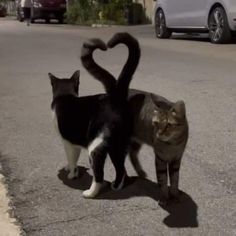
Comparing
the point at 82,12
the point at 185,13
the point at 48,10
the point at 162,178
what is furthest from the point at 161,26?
the point at 48,10

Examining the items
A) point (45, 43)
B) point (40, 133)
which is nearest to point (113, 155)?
point (40, 133)

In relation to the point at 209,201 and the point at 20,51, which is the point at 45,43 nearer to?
the point at 20,51

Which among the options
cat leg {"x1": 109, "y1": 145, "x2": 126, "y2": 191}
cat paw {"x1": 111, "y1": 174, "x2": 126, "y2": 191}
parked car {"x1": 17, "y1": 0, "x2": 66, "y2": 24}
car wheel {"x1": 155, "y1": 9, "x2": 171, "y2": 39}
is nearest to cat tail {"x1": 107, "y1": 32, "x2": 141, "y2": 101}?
cat leg {"x1": 109, "y1": 145, "x2": 126, "y2": 191}

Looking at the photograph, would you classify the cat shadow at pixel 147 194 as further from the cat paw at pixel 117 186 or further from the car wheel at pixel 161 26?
the car wheel at pixel 161 26

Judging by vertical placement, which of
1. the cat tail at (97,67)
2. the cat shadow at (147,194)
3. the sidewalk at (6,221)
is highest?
the cat tail at (97,67)

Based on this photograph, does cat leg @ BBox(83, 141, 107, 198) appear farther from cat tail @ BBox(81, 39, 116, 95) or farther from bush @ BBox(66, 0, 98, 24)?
bush @ BBox(66, 0, 98, 24)

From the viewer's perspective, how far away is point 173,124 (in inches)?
150

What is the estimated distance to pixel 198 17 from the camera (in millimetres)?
16250

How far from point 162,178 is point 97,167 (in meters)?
0.47

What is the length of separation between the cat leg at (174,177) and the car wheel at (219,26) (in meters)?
11.2

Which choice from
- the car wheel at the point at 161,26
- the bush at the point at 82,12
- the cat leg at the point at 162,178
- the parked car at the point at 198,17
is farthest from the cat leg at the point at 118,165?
the bush at the point at 82,12

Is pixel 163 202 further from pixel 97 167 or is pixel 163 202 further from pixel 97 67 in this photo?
pixel 97 67

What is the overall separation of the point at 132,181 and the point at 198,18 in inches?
477

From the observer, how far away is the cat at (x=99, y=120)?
4211 mm
